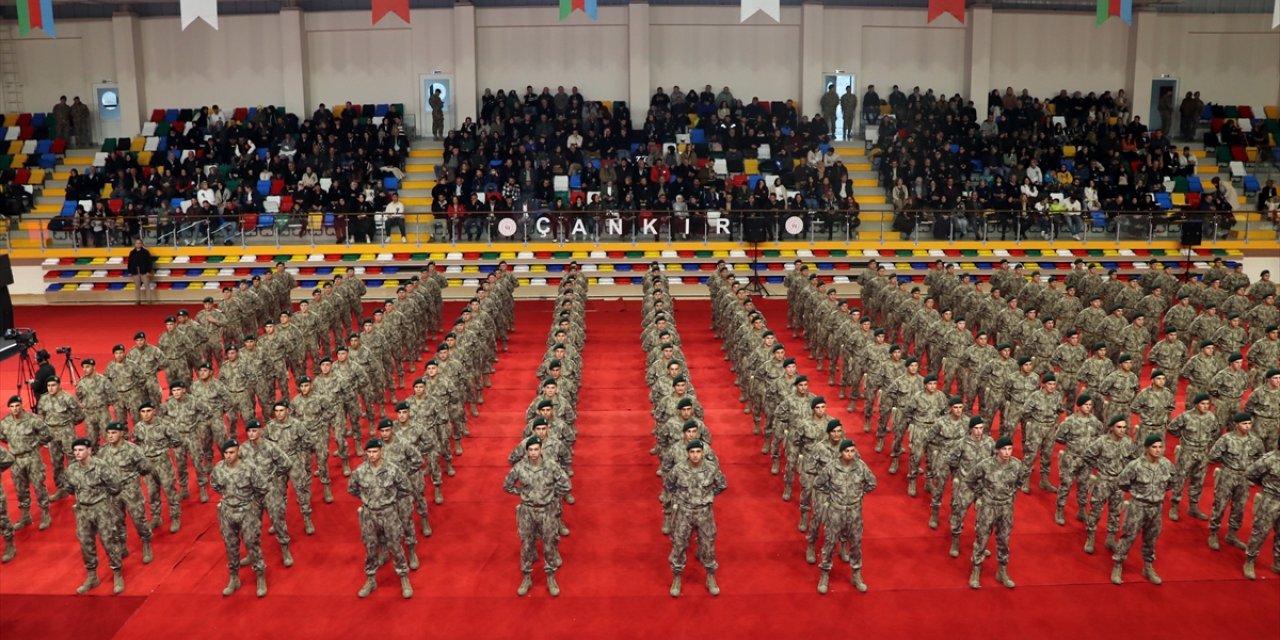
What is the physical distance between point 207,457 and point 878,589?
762 centimetres

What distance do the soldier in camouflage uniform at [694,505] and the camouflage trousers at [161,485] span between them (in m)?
5.28

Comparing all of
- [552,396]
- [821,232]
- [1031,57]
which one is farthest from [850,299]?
[552,396]

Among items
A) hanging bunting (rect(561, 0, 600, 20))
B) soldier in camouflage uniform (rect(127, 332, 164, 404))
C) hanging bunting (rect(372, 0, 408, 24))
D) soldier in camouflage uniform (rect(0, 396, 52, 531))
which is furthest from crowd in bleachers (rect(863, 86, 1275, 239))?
soldier in camouflage uniform (rect(0, 396, 52, 531))

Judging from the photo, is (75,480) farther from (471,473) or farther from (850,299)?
(850,299)

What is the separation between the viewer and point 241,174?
90.4ft

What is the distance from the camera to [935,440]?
36.8 feet

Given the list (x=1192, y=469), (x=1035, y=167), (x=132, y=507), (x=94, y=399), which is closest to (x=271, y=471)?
(x=132, y=507)

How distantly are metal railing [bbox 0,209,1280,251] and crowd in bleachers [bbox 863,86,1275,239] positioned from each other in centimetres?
6

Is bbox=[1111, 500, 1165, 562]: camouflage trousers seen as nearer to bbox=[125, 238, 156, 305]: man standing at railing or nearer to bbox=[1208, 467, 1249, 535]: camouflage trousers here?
bbox=[1208, 467, 1249, 535]: camouflage trousers

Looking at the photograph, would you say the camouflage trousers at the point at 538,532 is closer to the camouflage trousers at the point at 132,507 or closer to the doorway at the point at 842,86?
the camouflage trousers at the point at 132,507

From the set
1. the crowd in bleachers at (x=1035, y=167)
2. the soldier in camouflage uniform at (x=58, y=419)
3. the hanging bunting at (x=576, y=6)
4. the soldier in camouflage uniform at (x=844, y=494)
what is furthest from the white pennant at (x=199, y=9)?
the crowd in bleachers at (x=1035, y=167)

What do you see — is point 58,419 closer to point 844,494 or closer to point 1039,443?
point 844,494

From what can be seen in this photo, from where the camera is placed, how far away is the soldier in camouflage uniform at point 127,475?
10.0 meters

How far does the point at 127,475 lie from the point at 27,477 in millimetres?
1866
